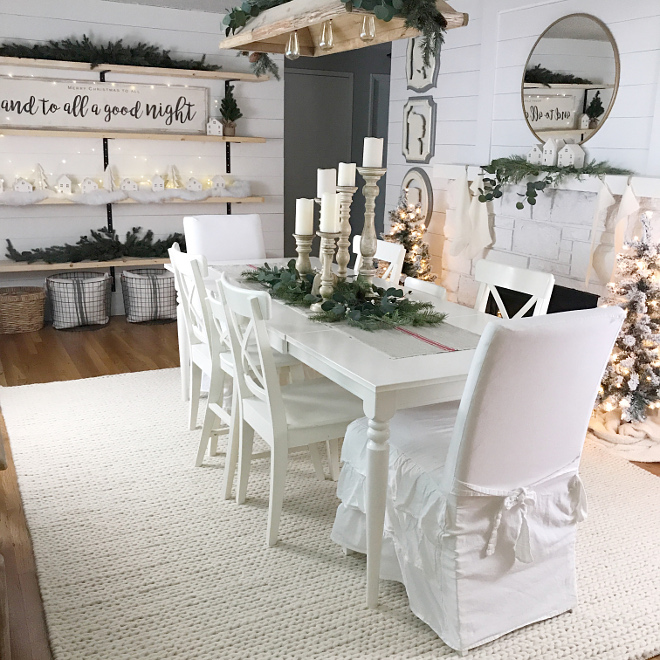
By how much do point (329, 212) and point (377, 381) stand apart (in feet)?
2.77

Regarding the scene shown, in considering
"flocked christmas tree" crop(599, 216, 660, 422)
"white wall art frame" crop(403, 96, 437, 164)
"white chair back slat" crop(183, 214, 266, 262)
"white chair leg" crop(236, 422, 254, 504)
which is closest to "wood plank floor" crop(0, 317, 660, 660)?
"flocked christmas tree" crop(599, 216, 660, 422)

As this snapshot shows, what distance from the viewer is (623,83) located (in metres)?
3.63

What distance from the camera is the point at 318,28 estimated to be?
309cm

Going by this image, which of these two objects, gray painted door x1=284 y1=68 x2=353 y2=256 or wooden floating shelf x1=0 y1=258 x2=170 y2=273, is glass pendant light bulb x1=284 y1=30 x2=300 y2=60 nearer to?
wooden floating shelf x1=0 y1=258 x2=170 y2=273

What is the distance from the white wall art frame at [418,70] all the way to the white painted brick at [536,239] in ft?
5.29

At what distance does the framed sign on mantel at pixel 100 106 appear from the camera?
198 inches

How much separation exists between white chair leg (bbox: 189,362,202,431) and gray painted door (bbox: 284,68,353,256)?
12.2 feet

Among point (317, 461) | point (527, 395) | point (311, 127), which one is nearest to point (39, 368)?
point (317, 461)

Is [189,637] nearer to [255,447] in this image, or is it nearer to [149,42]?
[255,447]

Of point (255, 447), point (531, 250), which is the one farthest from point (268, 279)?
point (531, 250)

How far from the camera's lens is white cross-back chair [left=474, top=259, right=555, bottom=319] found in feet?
9.00

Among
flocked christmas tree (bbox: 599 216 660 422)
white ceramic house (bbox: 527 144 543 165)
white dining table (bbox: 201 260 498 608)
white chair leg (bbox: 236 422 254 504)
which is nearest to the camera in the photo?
white dining table (bbox: 201 260 498 608)

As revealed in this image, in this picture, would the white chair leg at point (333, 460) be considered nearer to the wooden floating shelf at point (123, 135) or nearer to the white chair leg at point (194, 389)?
the white chair leg at point (194, 389)

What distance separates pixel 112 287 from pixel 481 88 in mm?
3178
